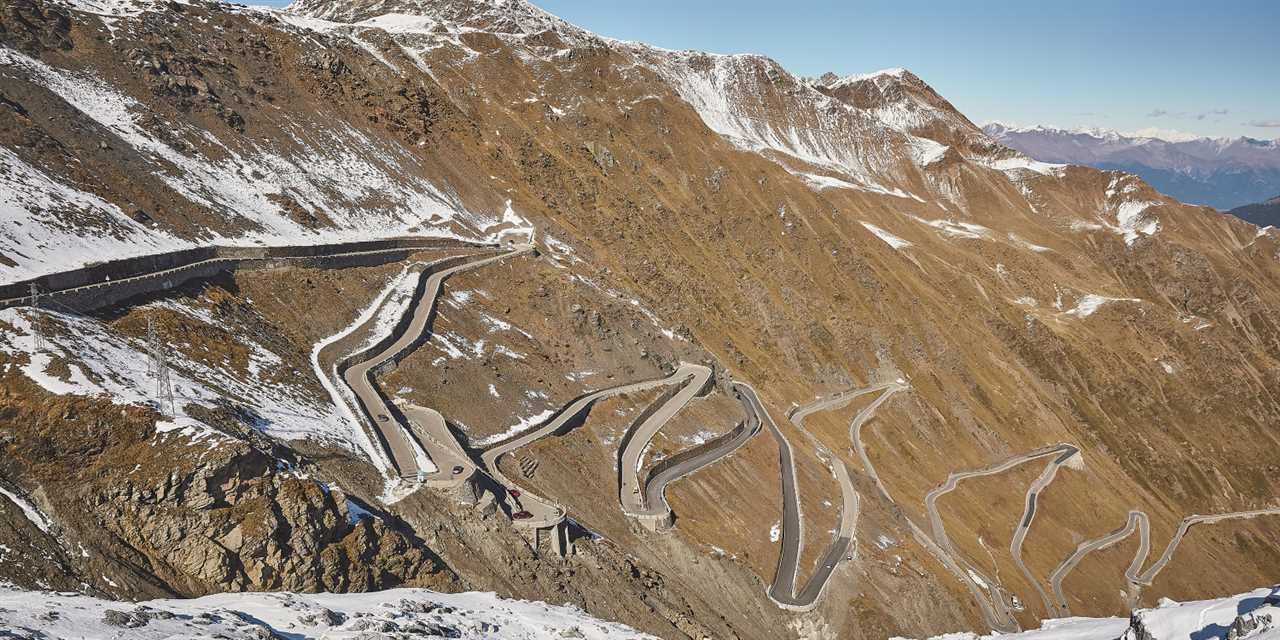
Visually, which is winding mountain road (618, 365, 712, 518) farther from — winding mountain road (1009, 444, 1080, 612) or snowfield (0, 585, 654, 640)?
winding mountain road (1009, 444, 1080, 612)

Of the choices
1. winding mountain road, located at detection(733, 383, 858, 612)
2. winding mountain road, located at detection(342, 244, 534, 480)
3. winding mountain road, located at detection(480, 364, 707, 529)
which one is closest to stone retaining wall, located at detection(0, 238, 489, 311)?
winding mountain road, located at detection(342, 244, 534, 480)

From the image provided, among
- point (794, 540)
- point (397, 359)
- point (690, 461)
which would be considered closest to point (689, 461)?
point (690, 461)

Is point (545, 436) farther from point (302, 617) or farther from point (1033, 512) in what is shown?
point (1033, 512)

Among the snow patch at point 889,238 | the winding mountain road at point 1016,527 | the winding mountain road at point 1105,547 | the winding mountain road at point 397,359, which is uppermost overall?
the snow patch at point 889,238

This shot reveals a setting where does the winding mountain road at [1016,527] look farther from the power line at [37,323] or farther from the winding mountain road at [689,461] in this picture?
the power line at [37,323]

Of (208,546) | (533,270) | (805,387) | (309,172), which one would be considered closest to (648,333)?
(533,270)

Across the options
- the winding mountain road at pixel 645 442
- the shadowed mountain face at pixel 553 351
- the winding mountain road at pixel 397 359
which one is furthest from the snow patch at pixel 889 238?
Result: the winding mountain road at pixel 397 359
